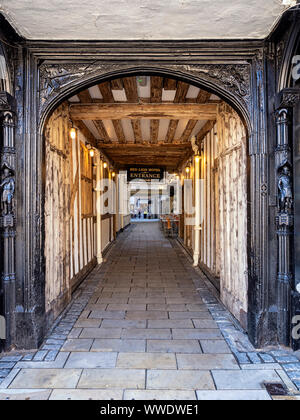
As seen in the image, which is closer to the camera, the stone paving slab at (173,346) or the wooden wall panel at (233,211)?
the stone paving slab at (173,346)

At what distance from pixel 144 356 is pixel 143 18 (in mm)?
3224

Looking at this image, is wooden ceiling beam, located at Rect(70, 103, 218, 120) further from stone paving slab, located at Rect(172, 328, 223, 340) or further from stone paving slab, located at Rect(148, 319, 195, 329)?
stone paving slab, located at Rect(172, 328, 223, 340)

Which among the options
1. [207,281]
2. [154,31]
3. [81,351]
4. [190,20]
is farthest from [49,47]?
[207,281]

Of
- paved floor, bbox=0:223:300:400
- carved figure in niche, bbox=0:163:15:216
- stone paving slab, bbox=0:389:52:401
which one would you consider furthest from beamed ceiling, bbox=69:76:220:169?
stone paving slab, bbox=0:389:52:401

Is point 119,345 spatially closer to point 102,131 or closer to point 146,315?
point 146,315

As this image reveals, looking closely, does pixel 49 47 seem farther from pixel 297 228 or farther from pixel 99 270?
pixel 99 270

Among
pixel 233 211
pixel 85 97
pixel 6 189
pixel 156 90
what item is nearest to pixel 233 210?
pixel 233 211

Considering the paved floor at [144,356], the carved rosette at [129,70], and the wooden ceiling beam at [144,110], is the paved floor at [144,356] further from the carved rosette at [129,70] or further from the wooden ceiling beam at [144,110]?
the wooden ceiling beam at [144,110]

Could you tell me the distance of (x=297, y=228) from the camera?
9.49 ft

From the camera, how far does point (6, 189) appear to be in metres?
2.89

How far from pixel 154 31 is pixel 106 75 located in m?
0.69

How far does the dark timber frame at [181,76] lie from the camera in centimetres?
297

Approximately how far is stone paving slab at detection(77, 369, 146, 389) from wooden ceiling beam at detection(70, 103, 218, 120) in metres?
4.02

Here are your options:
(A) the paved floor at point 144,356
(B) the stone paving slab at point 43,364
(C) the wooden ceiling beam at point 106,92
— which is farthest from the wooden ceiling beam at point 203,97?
(B) the stone paving slab at point 43,364
